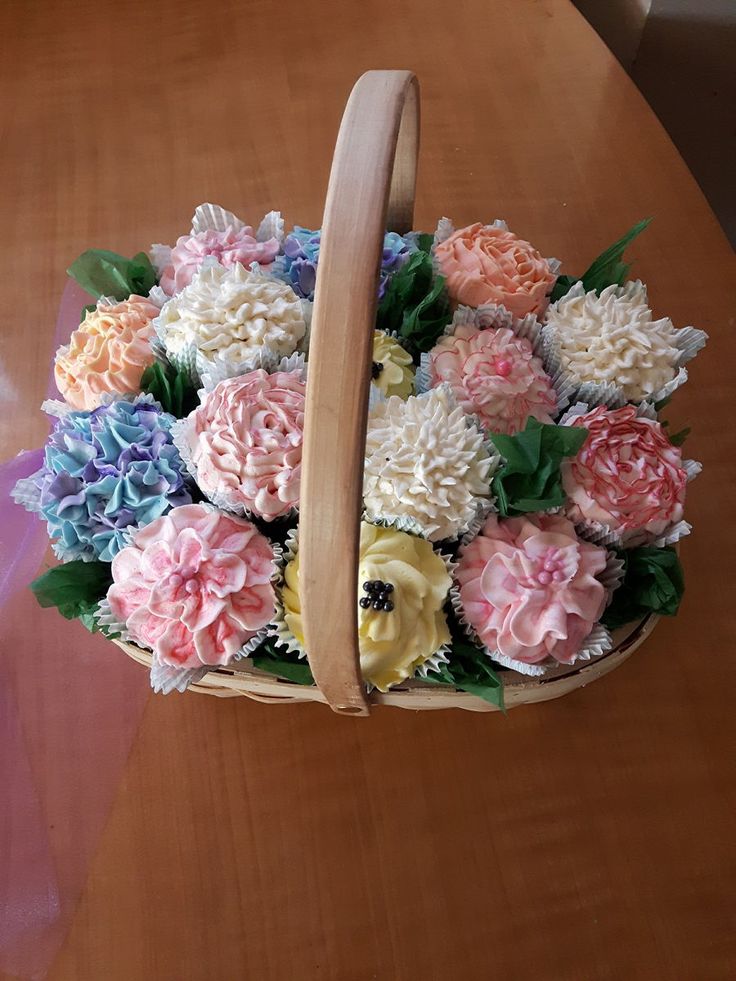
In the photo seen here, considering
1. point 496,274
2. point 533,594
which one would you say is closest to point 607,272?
point 496,274

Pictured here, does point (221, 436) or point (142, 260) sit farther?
point (142, 260)

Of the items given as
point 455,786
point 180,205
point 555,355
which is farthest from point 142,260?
point 455,786

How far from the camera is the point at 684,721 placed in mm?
668

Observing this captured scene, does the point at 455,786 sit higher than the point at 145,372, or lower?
lower

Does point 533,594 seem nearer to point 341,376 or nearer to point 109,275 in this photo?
point 341,376

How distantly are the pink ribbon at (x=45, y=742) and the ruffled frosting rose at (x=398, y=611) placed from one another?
235 millimetres

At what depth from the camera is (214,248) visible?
702 millimetres

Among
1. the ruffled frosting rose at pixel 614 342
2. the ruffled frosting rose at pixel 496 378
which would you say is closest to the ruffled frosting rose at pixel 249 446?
the ruffled frosting rose at pixel 496 378

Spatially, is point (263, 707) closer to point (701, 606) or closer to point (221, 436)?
point (221, 436)

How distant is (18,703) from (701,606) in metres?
0.61

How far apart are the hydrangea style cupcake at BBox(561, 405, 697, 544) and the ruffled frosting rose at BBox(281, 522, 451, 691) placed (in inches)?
4.6

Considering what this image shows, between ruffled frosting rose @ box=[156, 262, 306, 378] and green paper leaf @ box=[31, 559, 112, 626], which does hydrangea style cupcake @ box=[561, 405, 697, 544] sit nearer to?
ruffled frosting rose @ box=[156, 262, 306, 378]

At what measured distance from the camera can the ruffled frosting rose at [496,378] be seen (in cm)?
61

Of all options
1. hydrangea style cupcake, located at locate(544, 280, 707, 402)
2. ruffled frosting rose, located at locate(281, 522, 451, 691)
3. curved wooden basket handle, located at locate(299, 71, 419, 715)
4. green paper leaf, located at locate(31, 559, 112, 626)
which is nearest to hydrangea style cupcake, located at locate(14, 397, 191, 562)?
green paper leaf, located at locate(31, 559, 112, 626)
